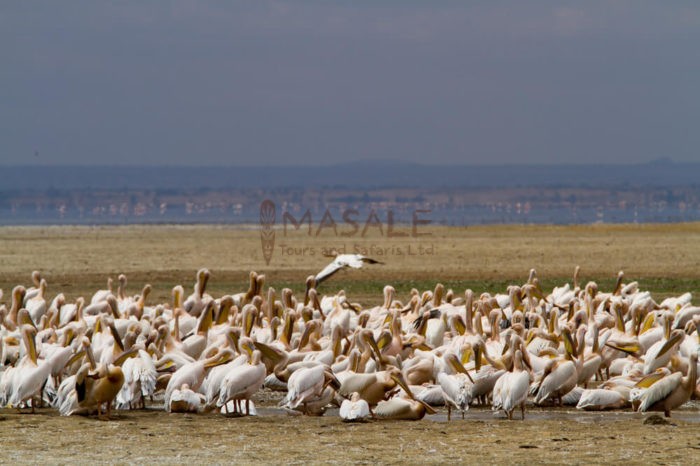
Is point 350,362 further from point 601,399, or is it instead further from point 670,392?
point 670,392

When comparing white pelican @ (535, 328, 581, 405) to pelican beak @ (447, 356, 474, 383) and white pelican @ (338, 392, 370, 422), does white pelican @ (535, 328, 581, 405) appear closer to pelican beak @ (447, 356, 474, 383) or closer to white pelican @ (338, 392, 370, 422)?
pelican beak @ (447, 356, 474, 383)

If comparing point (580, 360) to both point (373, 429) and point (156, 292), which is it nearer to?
point (373, 429)

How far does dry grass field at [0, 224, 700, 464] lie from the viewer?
8203mm

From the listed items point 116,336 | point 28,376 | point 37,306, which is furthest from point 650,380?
point 37,306

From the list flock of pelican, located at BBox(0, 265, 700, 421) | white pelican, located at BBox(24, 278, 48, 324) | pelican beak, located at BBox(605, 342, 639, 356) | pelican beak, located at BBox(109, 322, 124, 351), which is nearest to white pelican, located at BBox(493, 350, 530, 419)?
flock of pelican, located at BBox(0, 265, 700, 421)

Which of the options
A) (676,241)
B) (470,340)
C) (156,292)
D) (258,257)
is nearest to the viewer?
(470,340)

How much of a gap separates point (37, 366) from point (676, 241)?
26.8 m

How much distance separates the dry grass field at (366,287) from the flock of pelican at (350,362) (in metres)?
0.20

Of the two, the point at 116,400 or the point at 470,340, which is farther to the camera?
the point at 470,340

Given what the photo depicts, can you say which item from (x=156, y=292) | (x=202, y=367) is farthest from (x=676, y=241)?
(x=202, y=367)

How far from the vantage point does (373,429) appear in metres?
9.28

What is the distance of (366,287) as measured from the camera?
2275cm

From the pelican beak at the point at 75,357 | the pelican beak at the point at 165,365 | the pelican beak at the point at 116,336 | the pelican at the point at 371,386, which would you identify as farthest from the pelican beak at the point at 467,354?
the pelican beak at the point at 75,357

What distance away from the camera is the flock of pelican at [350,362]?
991 centimetres
